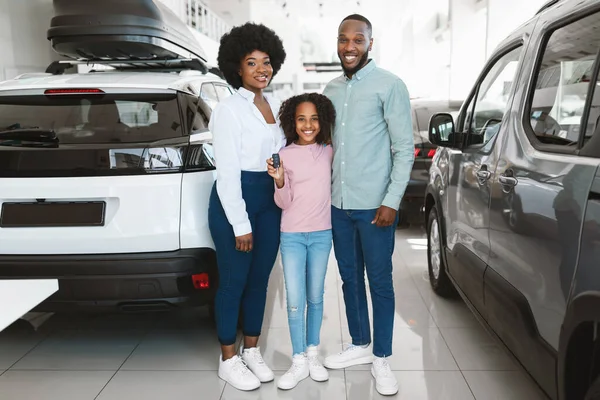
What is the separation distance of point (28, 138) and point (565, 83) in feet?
6.82

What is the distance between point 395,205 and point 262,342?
3.63 ft

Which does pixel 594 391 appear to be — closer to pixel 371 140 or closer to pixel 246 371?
pixel 371 140

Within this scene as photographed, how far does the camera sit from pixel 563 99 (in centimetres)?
170

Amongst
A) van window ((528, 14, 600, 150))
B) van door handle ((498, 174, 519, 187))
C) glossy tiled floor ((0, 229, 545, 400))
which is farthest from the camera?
glossy tiled floor ((0, 229, 545, 400))

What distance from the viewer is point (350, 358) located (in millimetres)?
2471

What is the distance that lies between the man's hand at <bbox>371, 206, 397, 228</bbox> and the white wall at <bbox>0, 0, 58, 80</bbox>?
4.57 m

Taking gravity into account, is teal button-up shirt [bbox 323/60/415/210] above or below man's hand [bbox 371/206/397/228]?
above

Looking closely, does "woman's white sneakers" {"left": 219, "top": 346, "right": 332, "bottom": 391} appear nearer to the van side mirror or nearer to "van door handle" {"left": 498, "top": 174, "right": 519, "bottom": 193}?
"van door handle" {"left": 498, "top": 174, "right": 519, "bottom": 193}

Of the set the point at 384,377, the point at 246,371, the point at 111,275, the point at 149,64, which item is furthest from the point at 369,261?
the point at 149,64

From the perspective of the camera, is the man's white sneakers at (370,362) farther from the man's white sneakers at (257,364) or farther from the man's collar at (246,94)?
the man's collar at (246,94)

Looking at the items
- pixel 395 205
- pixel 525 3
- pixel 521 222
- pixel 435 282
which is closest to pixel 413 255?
pixel 435 282

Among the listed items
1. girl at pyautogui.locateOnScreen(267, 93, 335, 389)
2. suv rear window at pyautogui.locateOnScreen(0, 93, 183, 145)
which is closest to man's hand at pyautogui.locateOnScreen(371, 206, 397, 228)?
girl at pyautogui.locateOnScreen(267, 93, 335, 389)

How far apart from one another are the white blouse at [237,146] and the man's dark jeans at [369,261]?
0.41 metres

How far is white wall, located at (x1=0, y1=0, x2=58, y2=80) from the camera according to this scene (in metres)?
5.25
